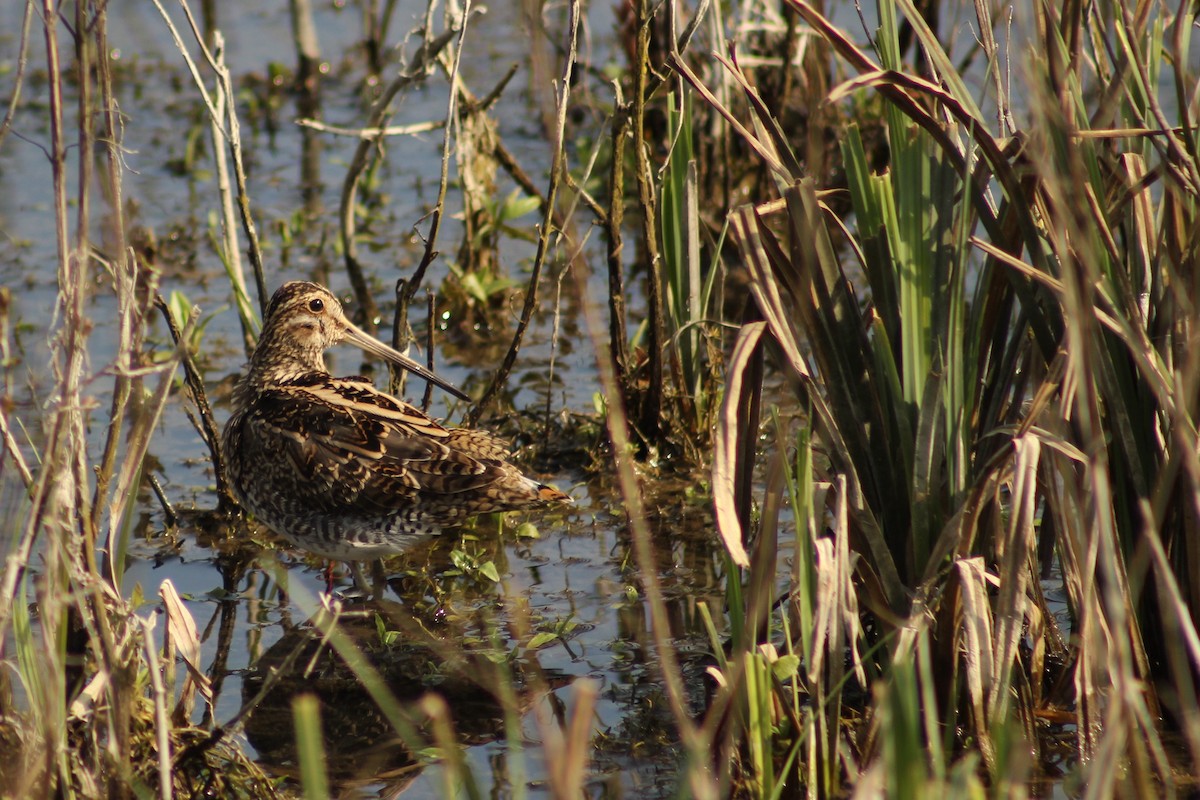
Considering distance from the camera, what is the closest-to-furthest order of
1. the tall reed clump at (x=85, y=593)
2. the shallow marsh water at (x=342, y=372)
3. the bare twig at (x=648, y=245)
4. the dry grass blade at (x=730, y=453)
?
1. the tall reed clump at (x=85, y=593)
2. the dry grass blade at (x=730, y=453)
3. the shallow marsh water at (x=342, y=372)
4. the bare twig at (x=648, y=245)

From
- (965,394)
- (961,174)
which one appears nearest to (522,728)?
(965,394)

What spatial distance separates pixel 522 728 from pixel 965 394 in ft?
4.52

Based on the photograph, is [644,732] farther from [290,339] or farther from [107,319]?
[107,319]

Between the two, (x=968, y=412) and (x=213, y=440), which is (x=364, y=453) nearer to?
(x=213, y=440)

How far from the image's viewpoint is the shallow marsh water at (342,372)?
3.75 meters

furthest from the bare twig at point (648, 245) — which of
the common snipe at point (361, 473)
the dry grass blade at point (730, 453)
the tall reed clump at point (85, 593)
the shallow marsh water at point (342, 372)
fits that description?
the tall reed clump at point (85, 593)

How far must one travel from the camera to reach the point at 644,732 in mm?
3627

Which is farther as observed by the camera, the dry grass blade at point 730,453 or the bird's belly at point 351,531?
the bird's belly at point 351,531

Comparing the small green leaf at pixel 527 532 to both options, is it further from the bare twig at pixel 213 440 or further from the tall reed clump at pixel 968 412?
the tall reed clump at pixel 968 412

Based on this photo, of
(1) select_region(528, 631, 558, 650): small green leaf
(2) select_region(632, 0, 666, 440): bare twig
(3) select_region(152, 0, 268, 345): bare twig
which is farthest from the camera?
(3) select_region(152, 0, 268, 345): bare twig

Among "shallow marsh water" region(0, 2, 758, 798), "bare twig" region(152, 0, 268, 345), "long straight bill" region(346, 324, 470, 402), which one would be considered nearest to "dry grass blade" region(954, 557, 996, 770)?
"shallow marsh water" region(0, 2, 758, 798)

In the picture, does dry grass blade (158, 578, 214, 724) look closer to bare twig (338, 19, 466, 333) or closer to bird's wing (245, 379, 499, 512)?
bird's wing (245, 379, 499, 512)

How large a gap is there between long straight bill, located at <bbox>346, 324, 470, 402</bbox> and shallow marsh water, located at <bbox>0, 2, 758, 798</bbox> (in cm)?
46

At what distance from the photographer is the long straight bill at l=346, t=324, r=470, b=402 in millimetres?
4875
